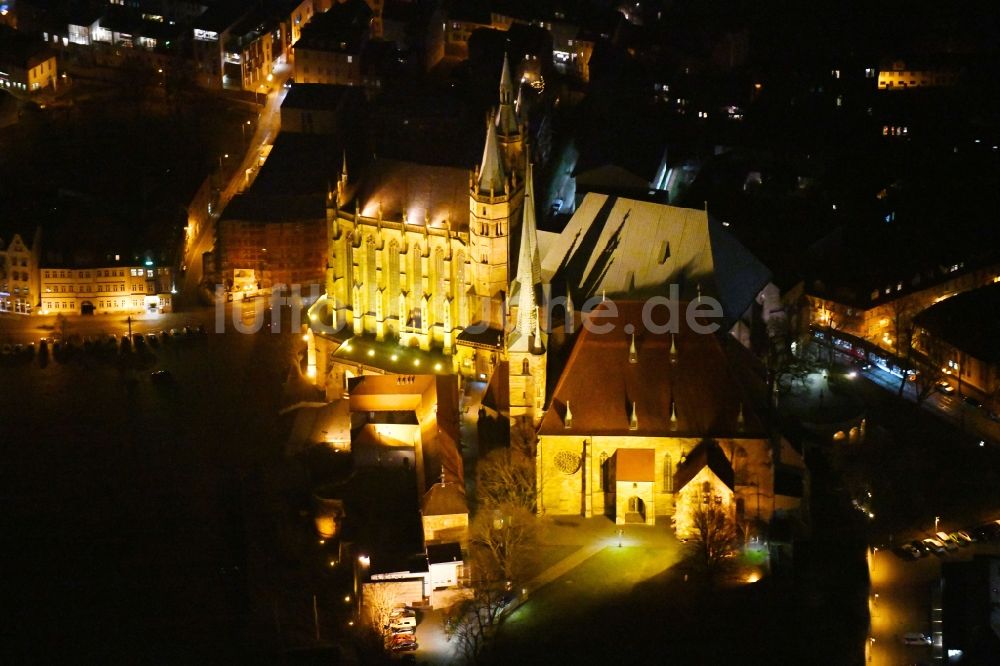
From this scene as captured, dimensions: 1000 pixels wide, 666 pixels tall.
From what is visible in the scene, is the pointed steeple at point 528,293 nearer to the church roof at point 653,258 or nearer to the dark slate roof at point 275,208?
the church roof at point 653,258

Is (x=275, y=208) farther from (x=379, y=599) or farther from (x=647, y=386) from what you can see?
(x=379, y=599)

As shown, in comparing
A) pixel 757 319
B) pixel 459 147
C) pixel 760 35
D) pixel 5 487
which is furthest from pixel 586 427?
pixel 760 35

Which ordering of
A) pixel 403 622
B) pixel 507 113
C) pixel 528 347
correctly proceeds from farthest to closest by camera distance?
pixel 507 113 < pixel 528 347 < pixel 403 622

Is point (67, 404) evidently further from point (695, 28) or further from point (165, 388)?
point (695, 28)

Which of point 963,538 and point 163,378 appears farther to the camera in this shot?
point 163,378

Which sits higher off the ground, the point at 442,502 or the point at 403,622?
the point at 442,502

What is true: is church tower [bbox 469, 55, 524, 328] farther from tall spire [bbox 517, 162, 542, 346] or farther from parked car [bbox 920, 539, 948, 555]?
parked car [bbox 920, 539, 948, 555]

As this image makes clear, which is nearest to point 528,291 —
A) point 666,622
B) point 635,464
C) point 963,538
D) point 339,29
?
point 635,464

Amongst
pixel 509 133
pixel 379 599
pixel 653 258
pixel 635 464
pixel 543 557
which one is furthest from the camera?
pixel 509 133
